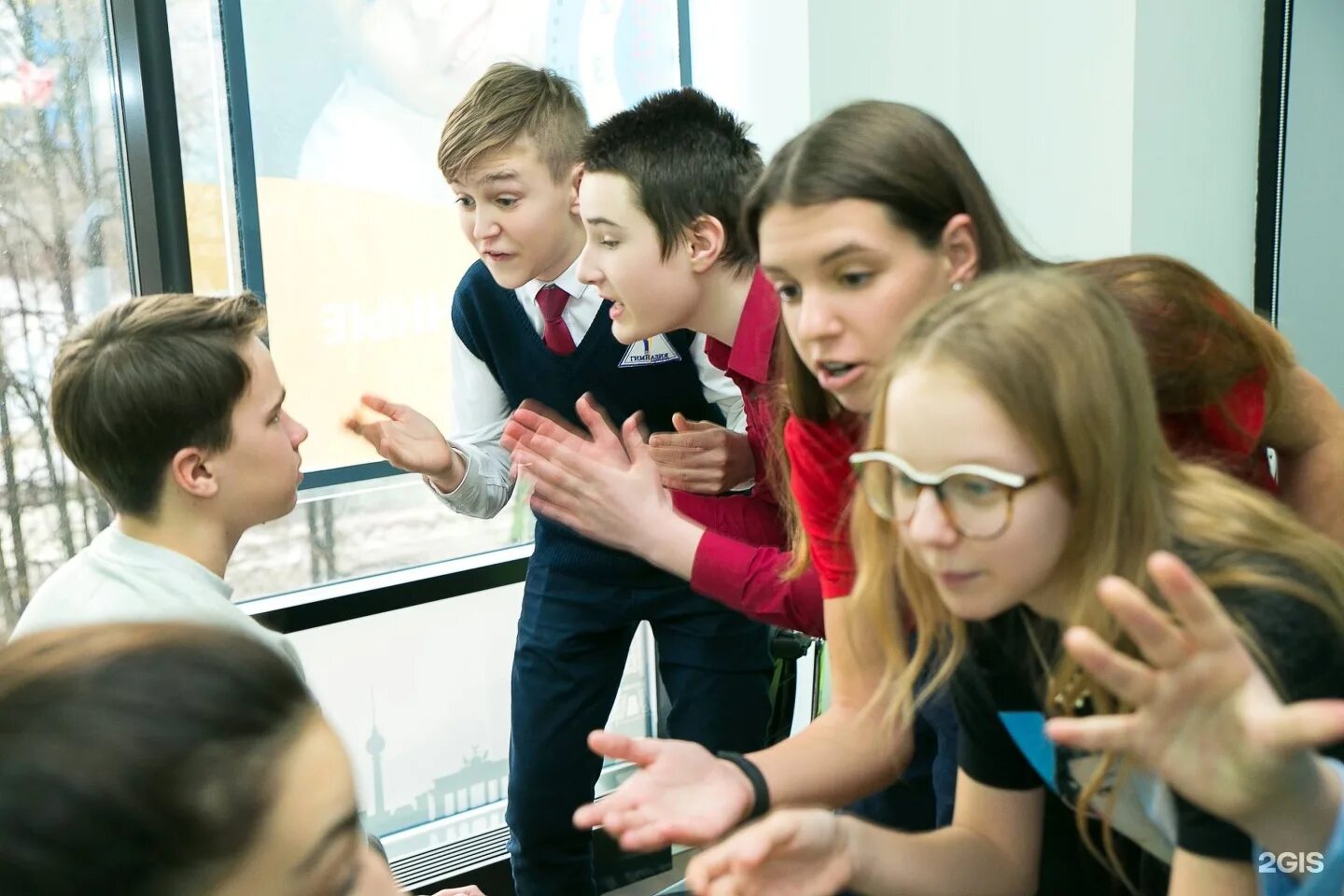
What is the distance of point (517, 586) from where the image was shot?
306 centimetres

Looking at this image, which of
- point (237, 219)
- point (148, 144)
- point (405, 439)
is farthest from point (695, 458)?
point (148, 144)

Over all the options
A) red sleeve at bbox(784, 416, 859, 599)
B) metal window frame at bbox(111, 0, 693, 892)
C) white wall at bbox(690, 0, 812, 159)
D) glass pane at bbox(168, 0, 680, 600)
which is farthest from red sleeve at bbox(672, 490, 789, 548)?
white wall at bbox(690, 0, 812, 159)

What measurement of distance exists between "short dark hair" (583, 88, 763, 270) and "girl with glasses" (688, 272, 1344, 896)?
0.92m

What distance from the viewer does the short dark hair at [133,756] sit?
0.65 metres

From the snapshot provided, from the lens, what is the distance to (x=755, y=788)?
1371 millimetres

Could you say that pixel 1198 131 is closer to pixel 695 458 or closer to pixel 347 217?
pixel 695 458

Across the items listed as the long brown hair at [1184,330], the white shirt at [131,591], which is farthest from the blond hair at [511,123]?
the long brown hair at [1184,330]

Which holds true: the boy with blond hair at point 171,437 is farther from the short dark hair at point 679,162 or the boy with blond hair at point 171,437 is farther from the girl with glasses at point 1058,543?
the girl with glasses at point 1058,543

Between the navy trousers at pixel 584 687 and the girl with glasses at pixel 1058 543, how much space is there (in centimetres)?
100

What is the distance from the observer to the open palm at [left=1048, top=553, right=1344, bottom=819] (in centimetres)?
85

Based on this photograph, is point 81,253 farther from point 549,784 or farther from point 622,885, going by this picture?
point 622,885

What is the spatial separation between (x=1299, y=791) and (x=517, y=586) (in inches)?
91.5

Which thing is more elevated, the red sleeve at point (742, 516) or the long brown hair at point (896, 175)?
the long brown hair at point (896, 175)

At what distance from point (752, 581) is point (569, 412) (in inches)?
26.0
